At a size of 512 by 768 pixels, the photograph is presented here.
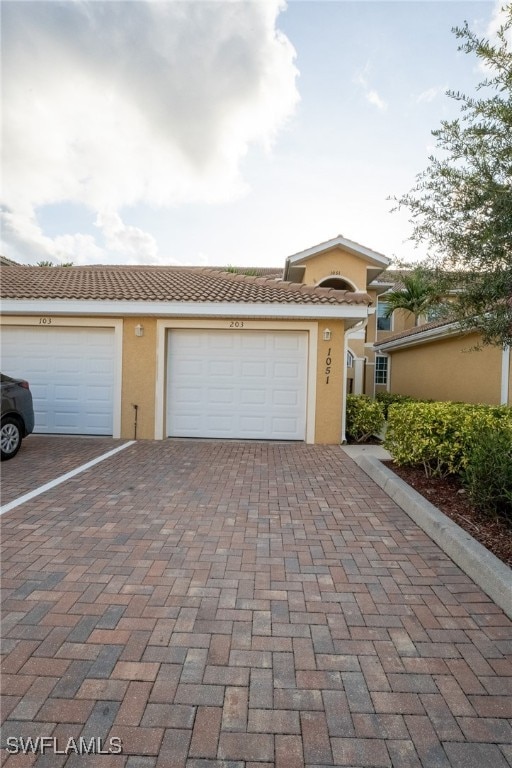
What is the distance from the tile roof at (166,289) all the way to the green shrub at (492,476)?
508cm

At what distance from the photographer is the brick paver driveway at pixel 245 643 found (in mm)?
1763

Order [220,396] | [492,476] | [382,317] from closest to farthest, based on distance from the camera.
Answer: [492,476], [220,396], [382,317]

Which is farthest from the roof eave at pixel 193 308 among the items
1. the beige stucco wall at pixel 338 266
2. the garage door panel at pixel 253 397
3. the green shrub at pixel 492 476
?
the beige stucco wall at pixel 338 266

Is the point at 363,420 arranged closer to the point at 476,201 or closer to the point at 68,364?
the point at 476,201

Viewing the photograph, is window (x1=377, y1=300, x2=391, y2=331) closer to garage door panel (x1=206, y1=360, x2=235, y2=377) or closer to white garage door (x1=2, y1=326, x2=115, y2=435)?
garage door panel (x1=206, y1=360, x2=235, y2=377)

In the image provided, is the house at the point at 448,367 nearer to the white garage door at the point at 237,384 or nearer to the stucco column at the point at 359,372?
the stucco column at the point at 359,372

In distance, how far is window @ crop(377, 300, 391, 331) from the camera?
21.1m

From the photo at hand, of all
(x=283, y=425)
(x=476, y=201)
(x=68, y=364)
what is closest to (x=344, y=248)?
(x=283, y=425)

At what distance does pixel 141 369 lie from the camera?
908 centimetres

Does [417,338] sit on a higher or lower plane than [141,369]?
higher

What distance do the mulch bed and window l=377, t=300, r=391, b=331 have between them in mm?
16373

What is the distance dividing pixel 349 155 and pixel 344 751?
382 inches

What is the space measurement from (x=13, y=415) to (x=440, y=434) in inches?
293

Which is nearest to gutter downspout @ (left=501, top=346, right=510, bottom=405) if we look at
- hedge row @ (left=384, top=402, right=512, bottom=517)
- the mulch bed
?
hedge row @ (left=384, top=402, right=512, bottom=517)
